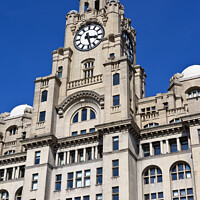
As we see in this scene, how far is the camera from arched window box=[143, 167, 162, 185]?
57938 millimetres

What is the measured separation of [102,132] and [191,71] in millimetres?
22027

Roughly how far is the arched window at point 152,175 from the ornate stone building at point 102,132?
13cm

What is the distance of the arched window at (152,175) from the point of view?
57938 millimetres

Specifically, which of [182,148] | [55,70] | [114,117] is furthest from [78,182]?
[55,70]

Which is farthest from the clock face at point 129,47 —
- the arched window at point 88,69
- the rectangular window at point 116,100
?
the rectangular window at point 116,100

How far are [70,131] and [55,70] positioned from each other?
13.2 meters

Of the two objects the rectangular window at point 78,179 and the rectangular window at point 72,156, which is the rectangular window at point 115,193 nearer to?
the rectangular window at point 78,179

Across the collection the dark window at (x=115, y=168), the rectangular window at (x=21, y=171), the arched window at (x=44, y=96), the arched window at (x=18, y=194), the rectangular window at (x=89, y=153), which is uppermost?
the arched window at (x=44, y=96)

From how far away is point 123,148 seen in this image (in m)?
58.1

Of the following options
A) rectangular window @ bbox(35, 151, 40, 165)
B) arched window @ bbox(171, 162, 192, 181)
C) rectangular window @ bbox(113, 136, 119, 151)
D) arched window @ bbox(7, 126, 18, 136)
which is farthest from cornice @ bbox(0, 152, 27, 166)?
arched window @ bbox(171, 162, 192, 181)

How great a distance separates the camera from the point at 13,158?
2643 inches

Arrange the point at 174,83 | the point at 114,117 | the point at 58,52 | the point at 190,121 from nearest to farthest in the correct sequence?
Result: the point at 190,121 < the point at 114,117 < the point at 174,83 < the point at 58,52

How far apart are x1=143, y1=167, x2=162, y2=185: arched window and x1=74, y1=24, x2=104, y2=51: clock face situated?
82.5 ft

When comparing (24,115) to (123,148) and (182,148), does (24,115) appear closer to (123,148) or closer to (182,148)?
(123,148)
